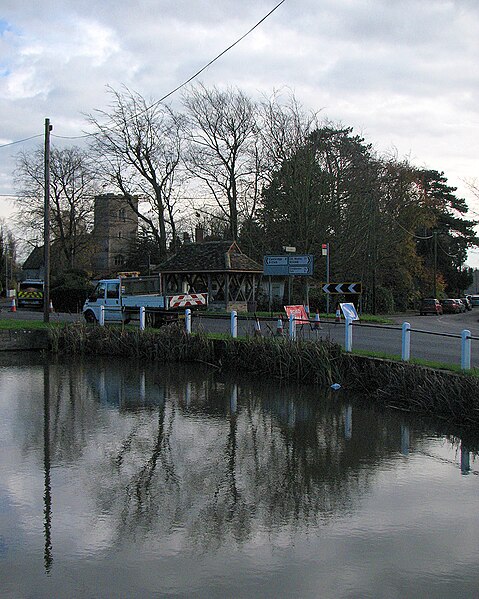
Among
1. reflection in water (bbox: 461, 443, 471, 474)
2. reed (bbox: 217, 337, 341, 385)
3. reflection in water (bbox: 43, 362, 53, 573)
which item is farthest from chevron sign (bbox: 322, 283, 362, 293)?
reflection in water (bbox: 461, 443, 471, 474)

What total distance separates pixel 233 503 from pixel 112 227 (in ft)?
222

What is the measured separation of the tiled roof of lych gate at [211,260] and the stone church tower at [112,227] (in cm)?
1109

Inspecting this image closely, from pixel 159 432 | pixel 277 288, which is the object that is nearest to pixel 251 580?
pixel 159 432

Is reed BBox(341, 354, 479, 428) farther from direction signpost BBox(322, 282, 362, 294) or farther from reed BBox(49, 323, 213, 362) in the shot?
direction signpost BBox(322, 282, 362, 294)

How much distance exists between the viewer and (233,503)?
25.0ft

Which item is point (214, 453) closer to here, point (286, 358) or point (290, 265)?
point (286, 358)

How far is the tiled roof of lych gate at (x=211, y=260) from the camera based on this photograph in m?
40.3

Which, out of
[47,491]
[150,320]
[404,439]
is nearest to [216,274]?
[150,320]

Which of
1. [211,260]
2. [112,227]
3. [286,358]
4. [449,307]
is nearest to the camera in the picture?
[286,358]

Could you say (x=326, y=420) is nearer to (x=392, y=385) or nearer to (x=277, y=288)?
(x=392, y=385)

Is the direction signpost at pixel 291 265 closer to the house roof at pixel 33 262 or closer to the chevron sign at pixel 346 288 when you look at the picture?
the chevron sign at pixel 346 288

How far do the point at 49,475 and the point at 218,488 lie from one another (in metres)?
2.15

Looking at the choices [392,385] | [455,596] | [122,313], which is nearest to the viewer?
[455,596]

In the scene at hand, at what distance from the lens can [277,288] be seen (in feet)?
151
